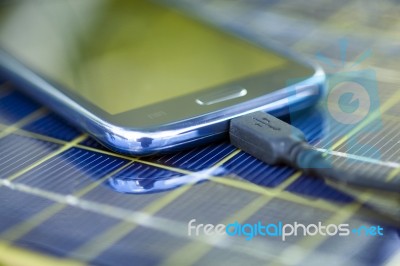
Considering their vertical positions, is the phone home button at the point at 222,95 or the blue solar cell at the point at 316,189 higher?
the phone home button at the point at 222,95

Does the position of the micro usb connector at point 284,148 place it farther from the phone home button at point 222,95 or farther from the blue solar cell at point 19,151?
the blue solar cell at point 19,151

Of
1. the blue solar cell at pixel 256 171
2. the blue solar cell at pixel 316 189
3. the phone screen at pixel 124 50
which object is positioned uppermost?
the phone screen at pixel 124 50

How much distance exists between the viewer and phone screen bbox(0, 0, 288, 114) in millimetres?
572

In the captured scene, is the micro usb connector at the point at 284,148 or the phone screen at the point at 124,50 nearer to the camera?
the micro usb connector at the point at 284,148

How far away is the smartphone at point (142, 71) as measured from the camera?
519mm

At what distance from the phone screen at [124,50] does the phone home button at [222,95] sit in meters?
0.02

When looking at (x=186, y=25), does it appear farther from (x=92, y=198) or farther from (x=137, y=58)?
(x=92, y=198)

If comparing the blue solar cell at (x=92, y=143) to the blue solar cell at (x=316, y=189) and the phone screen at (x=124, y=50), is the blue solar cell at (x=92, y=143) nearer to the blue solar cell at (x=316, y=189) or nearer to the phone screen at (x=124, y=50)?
the phone screen at (x=124, y=50)

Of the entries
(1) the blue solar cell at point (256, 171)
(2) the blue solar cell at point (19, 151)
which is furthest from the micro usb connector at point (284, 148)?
(2) the blue solar cell at point (19, 151)

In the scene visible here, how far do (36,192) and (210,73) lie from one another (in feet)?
0.57

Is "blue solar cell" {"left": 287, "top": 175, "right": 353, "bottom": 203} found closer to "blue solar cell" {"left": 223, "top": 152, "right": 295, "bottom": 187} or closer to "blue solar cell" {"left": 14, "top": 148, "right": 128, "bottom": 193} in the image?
"blue solar cell" {"left": 223, "top": 152, "right": 295, "bottom": 187}

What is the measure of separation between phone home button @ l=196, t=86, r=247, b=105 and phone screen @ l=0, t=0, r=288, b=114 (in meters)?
0.02

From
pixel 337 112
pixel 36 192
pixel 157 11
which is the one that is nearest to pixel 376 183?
pixel 337 112

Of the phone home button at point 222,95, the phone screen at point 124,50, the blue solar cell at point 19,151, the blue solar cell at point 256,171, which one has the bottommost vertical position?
the blue solar cell at point 256,171
